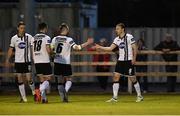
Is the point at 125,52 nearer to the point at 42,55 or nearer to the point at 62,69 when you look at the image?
the point at 62,69

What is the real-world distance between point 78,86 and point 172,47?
6024 millimetres

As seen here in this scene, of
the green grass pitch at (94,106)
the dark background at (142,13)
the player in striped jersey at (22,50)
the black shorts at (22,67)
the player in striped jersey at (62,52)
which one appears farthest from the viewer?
the dark background at (142,13)

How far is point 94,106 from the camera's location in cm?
1861

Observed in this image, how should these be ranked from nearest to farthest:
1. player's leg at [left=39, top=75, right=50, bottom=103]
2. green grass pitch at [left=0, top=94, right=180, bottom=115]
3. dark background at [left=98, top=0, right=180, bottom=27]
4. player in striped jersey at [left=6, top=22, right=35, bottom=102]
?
green grass pitch at [left=0, top=94, right=180, bottom=115], player's leg at [left=39, top=75, right=50, bottom=103], player in striped jersey at [left=6, top=22, right=35, bottom=102], dark background at [left=98, top=0, right=180, bottom=27]

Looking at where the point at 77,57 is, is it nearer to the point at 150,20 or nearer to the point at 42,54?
the point at 42,54

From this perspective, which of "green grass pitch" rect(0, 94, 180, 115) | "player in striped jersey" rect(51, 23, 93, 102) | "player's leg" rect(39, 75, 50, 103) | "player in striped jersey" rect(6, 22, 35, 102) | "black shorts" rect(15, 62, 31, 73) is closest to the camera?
"green grass pitch" rect(0, 94, 180, 115)

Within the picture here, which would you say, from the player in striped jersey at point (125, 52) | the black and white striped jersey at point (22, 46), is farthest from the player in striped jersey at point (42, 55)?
the player in striped jersey at point (125, 52)

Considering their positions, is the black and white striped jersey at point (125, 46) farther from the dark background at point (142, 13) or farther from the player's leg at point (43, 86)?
the dark background at point (142, 13)

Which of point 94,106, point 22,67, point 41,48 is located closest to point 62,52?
point 41,48

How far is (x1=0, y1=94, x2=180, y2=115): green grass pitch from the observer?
16828 mm

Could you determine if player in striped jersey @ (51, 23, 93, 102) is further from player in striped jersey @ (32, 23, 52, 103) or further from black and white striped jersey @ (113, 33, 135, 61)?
black and white striped jersey @ (113, 33, 135, 61)

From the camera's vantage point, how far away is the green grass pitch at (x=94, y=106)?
16828 mm

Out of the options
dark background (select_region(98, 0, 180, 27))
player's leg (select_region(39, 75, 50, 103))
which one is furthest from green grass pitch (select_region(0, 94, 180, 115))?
dark background (select_region(98, 0, 180, 27))

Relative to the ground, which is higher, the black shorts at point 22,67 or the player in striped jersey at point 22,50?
the player in striped jersey at point 22,50
